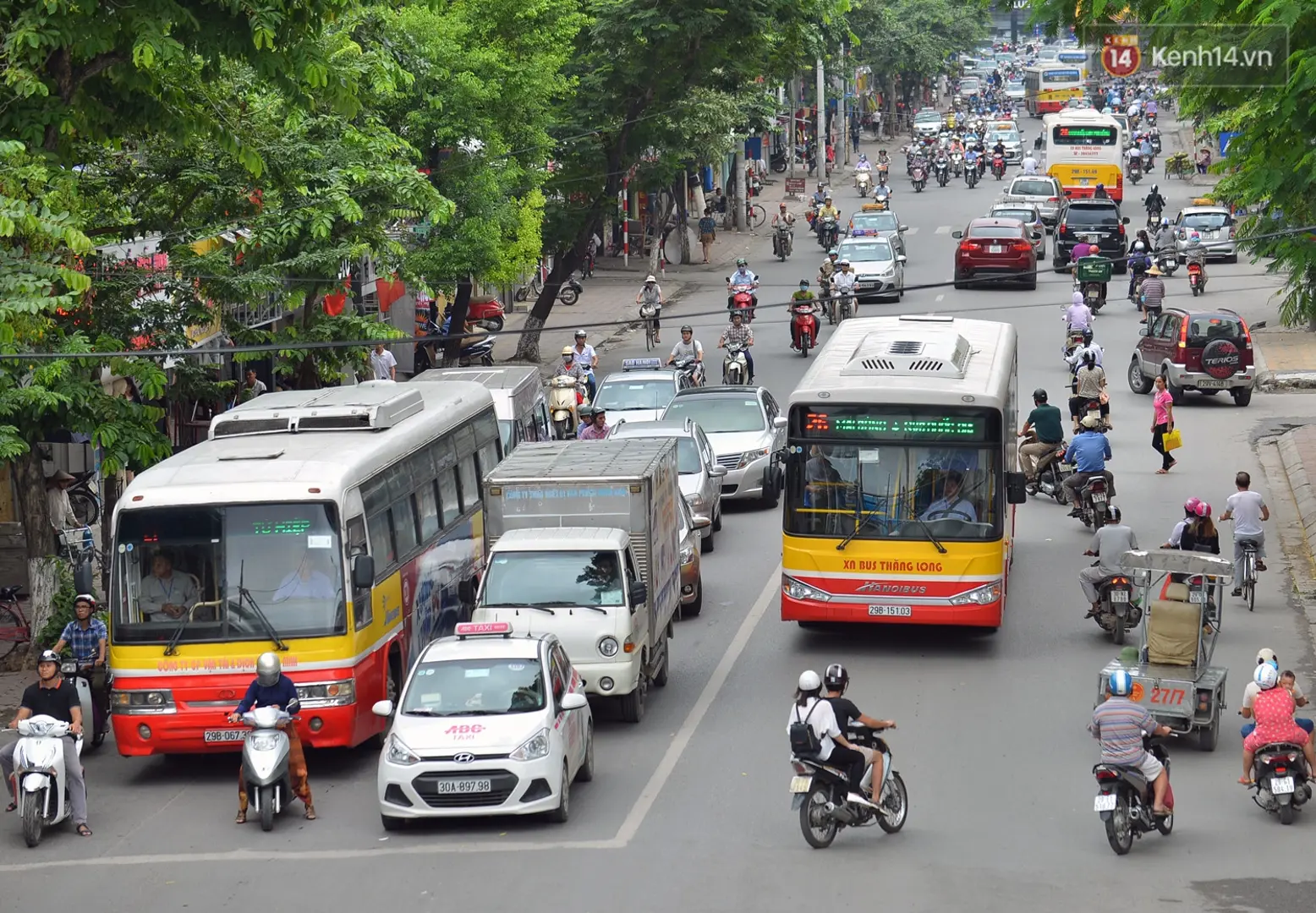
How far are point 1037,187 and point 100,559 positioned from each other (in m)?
45.3

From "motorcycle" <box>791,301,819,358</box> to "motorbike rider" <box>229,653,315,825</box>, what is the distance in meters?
27.5

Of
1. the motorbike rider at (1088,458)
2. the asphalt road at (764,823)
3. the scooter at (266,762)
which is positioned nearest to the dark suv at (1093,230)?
the motorbike rider at (1088,458)

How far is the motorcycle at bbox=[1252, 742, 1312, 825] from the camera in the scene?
14086mm

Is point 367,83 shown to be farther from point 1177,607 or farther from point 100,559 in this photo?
point 1177,607

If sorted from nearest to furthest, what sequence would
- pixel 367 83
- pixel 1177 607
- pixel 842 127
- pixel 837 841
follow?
pixel 837 841 < pixel 1177 607 < pixel 367 83 < pixel 842 127

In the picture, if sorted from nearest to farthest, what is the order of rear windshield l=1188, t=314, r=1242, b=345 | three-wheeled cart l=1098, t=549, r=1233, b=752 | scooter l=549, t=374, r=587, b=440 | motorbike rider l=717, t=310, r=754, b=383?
three-wheeled cart l=1098, t=549, r=1233, b=752
scooter l=549, t=374, r=587, b=440
rear windshield l=1188, t=314, r=1242, b=345
motorbike rider l=717, t=310, r=754, b=383

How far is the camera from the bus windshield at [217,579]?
52.7 ft

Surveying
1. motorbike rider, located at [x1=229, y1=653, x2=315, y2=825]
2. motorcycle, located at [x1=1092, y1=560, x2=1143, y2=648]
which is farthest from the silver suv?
motorbike rider, located at [x1=229, y1=653, x2=315, y2=825]

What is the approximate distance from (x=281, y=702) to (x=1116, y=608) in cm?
936

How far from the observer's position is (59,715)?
1527 centimetres

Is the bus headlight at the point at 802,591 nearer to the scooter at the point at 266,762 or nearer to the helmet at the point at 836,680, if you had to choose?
the helmet at the point at 836,680

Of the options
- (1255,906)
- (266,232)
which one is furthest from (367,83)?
(1255,906)

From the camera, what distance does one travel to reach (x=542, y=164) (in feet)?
127

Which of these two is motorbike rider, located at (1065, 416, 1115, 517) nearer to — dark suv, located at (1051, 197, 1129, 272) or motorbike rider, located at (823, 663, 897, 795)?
motorbike rider, located at (823, 663, 897, 795)
